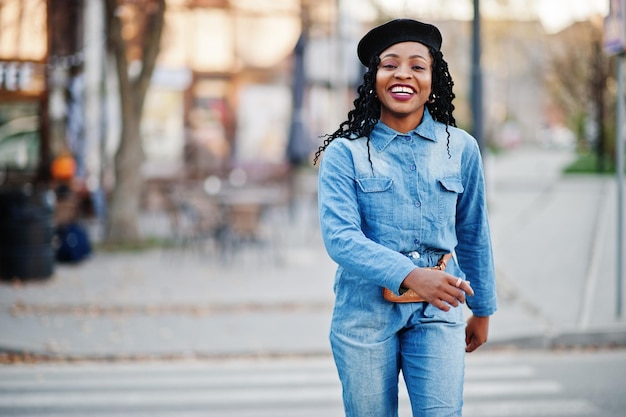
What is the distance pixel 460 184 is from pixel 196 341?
5.56m

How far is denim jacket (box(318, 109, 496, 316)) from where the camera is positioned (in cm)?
296

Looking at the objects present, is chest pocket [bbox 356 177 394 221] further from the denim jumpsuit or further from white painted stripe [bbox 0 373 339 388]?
white painted stripe [bbox 0 373 339 388]

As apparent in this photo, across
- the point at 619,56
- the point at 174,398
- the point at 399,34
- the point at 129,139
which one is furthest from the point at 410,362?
the point at 129,139

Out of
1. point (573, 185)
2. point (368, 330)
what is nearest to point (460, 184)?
point (368, 330)

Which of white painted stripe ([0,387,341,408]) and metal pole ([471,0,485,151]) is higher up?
metal pole ([471,0,485,151])

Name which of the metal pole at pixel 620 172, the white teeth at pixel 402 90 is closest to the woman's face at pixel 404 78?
→ the white teeth at pixel 402 90

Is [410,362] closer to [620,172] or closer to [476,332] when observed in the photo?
[476,332]

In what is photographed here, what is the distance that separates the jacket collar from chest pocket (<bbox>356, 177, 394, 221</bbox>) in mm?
132

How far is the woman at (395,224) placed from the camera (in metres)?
2.97

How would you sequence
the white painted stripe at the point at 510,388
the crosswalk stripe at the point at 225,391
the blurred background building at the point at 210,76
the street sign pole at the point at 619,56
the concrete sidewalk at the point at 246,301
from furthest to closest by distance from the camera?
the blurred background building at the point at 210,76
the street sign pole at the point at 619,56
the concrete sidewalk at the point at 246,301
the white painted stripe at the point at 510,388
the crosswalk stripe at the point at 225,391

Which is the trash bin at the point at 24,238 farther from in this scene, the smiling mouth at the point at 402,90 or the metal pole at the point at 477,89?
the smiling mouth at the point at 402,90

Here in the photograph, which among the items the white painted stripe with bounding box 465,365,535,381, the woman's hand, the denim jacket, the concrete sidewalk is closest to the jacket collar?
the denim jacket

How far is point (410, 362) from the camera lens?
9.87 ft

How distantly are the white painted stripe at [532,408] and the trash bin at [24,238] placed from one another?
699 centimetres
